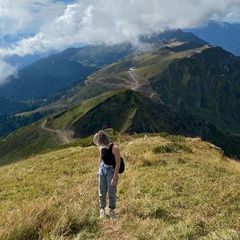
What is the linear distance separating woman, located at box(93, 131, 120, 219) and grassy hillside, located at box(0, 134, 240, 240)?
0.52 m

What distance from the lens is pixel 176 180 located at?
50.3 ft

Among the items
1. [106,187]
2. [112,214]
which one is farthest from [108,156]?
[112,214]

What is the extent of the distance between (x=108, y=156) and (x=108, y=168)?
48cm

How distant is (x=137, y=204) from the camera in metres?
11.7

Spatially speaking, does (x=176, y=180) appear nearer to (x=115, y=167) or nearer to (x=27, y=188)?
(x=115, y=167)

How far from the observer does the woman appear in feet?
37.3

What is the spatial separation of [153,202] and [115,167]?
6.98ft

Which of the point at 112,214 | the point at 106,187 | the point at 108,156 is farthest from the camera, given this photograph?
the point at 106,187

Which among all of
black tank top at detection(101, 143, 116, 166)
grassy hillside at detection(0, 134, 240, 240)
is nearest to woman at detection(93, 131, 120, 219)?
black tank top at detection(101, 143, 116, 166)

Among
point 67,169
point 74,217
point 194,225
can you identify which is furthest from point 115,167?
point 67,169

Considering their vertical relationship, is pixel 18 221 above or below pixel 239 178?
above

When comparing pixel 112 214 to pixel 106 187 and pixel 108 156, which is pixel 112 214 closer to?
pixel 106 187

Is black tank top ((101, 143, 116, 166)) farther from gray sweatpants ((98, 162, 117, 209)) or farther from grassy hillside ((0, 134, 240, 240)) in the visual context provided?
grassy hillside ((0, 134, 240, 240))

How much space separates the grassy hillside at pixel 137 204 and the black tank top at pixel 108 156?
1.69 meters
